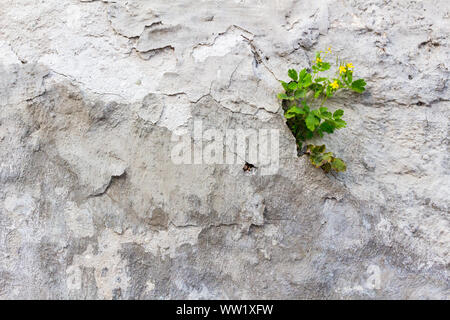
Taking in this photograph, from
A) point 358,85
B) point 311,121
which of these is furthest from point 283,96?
point 358,85

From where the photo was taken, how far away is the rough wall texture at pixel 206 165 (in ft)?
6.58

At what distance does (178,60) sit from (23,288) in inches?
48.6

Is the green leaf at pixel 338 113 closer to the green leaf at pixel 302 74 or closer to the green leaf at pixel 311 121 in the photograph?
the green leaf at pixel 311 121

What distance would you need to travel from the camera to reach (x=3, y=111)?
212cm

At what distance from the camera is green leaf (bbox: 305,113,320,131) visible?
6.64ft

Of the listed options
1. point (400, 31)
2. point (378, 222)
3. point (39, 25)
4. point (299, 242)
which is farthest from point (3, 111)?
point (400, 31)

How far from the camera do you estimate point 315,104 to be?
86.1 inches

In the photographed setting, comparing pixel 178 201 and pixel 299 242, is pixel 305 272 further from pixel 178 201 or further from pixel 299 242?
pixel 178 201

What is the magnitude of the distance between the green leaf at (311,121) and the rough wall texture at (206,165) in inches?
4.9

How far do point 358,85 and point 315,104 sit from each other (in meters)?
0.21

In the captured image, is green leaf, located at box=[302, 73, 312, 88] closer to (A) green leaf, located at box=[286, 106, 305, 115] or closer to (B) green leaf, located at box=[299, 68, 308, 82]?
(B) green leaf, located at box=[299, 68, 308, 82]

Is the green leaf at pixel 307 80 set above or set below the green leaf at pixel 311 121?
above

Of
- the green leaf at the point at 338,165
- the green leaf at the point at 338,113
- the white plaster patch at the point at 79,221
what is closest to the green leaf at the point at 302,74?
the green leaf at the point at 338,113

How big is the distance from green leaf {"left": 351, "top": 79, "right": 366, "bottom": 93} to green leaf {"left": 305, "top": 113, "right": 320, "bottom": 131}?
0.25 metres
